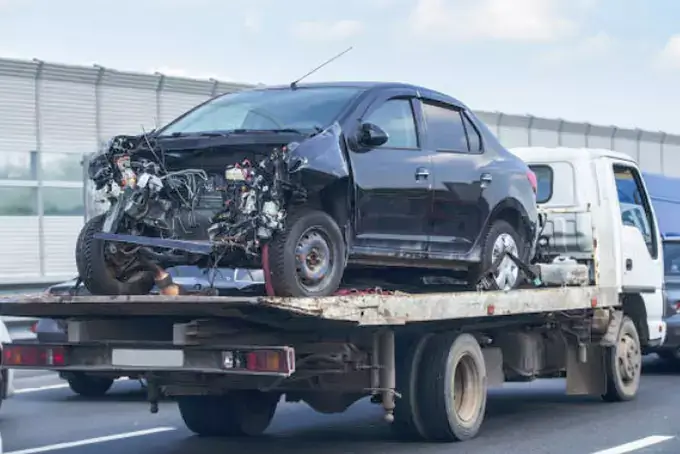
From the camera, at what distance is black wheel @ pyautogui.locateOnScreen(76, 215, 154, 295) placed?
8953 millimetres

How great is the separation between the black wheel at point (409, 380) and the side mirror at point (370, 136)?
4.83ft

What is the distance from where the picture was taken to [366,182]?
30.9 ft

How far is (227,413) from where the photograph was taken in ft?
36.2

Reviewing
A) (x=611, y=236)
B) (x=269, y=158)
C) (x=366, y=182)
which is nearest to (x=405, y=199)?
(x=366, y=182)

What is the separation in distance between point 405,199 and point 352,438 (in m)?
2.25

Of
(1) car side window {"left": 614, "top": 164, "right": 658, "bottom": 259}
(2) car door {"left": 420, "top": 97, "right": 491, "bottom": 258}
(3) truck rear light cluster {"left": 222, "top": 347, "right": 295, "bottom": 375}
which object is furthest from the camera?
(1) car side window {"left": 614, "top": 164, "right": 658, "bottom": 259}

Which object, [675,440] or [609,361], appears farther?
[609,361]

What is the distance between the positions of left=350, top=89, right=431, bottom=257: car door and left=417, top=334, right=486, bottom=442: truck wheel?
0.79 meters

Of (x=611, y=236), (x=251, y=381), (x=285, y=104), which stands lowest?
(x=251, y=381)

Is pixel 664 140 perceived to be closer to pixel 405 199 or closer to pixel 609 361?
pixel 609 361

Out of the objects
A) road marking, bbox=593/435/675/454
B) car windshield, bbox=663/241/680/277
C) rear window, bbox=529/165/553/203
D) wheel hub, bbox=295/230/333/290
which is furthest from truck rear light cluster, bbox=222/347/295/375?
car windshield, bbox=663/241/680/277

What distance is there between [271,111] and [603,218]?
4.66 metres

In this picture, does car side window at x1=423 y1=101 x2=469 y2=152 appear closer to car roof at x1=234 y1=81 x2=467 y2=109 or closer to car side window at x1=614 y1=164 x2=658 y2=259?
car roof at x1=234 y1=81 x2=467 y2=109

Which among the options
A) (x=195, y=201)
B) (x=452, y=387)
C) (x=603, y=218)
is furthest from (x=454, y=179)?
(x=603, y=218)
